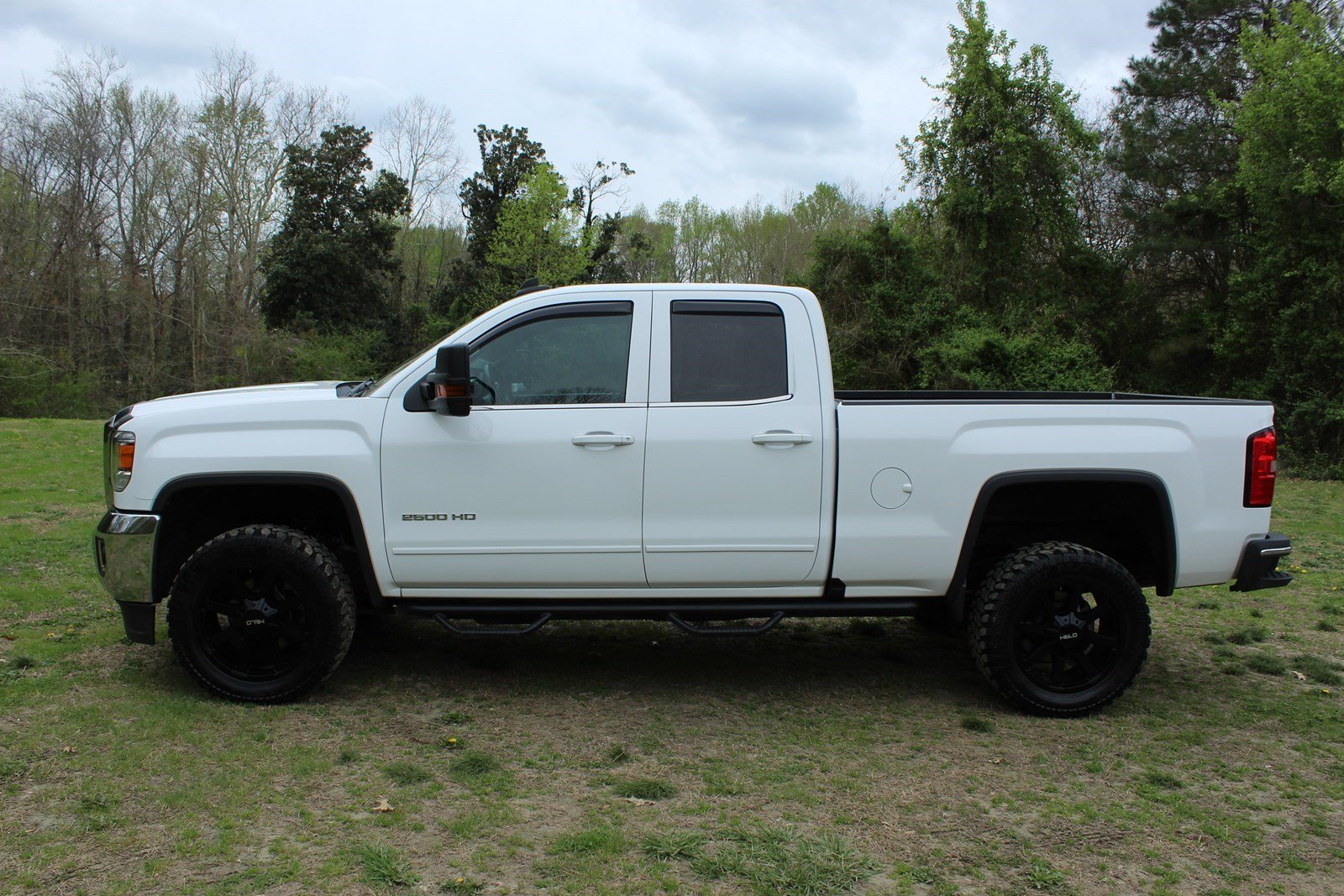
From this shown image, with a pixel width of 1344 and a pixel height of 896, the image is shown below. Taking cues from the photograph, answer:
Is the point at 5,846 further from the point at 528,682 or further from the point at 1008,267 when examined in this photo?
the point at 1008,267

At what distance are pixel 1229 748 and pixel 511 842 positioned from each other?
3.17 metres

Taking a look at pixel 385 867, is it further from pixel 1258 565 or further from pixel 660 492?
pixel 1258 565

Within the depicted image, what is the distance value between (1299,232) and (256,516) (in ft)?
71.0

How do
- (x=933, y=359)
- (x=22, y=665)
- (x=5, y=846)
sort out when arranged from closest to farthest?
(x=5, y=846) → (x=22, y=665) → (x=933, y=359)

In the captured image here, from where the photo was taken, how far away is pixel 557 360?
4754mm

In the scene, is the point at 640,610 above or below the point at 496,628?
above

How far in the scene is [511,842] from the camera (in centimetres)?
341

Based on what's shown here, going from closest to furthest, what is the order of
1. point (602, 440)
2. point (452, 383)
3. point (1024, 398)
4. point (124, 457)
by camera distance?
point (452, 383), point (602, 440), point (124, 457), point (1024, 398)

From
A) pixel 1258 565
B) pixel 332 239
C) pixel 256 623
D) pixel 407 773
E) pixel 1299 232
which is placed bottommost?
pixel 407 773

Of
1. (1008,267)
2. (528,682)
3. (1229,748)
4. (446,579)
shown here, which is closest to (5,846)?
(446,579)

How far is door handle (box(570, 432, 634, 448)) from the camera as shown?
457 centimetres

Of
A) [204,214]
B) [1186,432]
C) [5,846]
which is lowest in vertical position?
[5,846]

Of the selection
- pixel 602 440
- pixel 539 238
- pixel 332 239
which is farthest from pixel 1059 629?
pixel 332 239

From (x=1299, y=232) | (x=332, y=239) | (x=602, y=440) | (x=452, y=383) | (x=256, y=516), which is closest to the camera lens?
(x=452, y=383)
